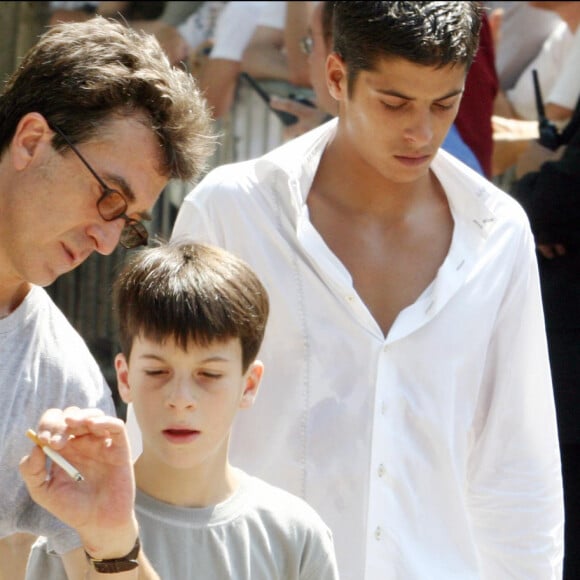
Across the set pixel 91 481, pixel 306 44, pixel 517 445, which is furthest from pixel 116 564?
pixel 306 44

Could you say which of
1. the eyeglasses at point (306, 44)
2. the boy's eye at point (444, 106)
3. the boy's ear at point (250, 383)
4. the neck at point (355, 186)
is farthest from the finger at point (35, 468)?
the eyeglasses at point (306, 44)

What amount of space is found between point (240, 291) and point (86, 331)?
15.4ft

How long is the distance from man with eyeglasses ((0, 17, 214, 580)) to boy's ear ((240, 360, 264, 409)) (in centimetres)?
29

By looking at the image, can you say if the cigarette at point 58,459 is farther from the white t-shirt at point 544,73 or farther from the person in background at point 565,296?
the white t-shirt at point 544,73

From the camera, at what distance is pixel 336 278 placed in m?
3.81

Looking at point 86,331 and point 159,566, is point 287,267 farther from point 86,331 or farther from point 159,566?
point 86,331

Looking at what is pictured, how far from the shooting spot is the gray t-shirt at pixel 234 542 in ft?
9.87

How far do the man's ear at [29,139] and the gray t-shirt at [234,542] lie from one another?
750 millimetres

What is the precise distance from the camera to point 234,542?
3.05m

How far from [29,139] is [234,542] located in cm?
96

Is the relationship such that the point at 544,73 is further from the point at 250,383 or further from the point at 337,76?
the point at 250,383

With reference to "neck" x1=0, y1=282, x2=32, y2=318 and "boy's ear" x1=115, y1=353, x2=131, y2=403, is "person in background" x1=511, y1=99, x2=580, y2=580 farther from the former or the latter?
"neck" x1=0, y1=282, x2=32, y2=318

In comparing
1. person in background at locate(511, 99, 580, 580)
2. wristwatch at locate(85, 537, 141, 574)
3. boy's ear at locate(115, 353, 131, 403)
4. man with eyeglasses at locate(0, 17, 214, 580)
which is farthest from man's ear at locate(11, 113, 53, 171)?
person in background at locate(511, 99, 580, 580)

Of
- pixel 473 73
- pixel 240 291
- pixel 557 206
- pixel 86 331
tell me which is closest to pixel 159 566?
pixel 240 291
